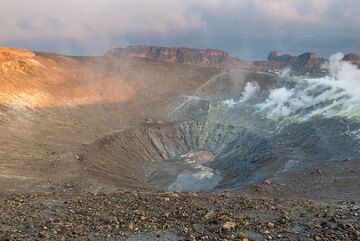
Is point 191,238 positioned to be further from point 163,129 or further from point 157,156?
point 163,129

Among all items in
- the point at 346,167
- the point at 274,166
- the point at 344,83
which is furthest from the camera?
the point at 344,83

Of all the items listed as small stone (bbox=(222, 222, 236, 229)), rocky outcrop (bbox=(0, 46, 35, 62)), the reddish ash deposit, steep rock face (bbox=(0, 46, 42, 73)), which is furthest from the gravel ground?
rocky outcrop (bbox=(0, 46, 35, 62))

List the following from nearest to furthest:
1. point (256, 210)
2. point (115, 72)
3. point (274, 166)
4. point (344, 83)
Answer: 1. point (256, 210)
2. point (274, 166)
3. point (344, 83)
4. point (115, 72)

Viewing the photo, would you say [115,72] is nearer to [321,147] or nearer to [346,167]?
[321,147]

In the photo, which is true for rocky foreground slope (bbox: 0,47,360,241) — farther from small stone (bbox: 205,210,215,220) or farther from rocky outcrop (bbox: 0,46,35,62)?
rocky outcrop (bbox: 0,46,35,62)

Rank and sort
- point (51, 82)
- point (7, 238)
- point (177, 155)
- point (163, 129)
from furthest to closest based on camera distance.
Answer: point (51, 82) < point (163, 129) < point (177, 155) < point (7, 238)

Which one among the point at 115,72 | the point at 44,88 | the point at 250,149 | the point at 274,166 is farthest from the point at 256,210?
the point at 115,72

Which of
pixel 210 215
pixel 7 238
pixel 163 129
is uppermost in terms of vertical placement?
pixel 210 215

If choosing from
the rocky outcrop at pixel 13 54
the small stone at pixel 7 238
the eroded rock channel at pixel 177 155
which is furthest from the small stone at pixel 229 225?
the rocky outcrop at pixel 13 54

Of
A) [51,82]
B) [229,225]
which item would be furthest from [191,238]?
[51,82]
